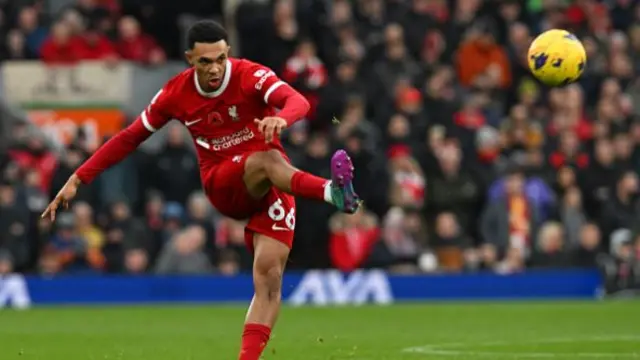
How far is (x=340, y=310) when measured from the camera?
21.1 m

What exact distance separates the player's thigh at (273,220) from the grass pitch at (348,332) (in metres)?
1.91

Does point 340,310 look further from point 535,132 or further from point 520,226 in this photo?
point 535,132

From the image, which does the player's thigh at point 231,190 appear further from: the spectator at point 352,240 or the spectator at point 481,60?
the spectator at point 481,60

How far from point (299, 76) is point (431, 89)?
7.96 ft

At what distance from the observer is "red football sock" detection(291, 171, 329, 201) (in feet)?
35.8

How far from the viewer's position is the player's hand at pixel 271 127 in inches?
401

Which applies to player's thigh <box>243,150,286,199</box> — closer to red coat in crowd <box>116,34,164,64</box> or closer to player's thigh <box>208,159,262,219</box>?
player's thigh <box>208,159,262,219</box>

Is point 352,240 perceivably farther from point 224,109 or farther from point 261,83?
point 261,83

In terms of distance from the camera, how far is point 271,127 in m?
10.2

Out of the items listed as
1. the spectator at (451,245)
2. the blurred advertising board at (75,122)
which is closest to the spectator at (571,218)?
the spectator at (451,245)

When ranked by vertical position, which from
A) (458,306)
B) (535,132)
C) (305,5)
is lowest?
(458,306)

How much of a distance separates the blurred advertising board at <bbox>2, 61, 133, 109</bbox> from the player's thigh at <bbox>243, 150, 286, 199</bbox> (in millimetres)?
13114

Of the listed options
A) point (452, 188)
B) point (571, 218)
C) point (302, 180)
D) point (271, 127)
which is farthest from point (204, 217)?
point (271, 127)

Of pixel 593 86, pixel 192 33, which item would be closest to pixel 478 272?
pixel 593 86
